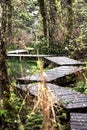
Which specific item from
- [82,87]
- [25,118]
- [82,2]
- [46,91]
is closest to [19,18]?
[82,2]

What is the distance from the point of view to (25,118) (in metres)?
5.56

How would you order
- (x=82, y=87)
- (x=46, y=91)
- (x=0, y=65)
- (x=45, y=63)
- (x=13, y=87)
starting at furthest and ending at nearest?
(x=45, y=63) → (x=82, y=87) → (x=13, y=87) → (x=0, y=65) → (x=46, y=91)

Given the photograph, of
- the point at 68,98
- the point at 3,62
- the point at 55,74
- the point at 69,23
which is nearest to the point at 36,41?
the point at 3,62

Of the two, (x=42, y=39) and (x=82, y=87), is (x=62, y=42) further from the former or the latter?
(x=82, y=87)

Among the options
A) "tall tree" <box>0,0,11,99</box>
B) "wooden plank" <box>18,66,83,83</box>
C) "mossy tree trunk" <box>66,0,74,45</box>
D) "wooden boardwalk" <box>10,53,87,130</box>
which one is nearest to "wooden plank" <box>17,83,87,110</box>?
"wooden boardwalk" <box>10,53,87,130</box>

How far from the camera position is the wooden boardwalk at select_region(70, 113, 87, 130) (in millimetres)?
4961

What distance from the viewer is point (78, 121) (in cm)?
518

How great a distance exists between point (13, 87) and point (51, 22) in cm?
728

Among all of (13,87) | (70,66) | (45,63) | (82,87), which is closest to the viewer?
(13,87)

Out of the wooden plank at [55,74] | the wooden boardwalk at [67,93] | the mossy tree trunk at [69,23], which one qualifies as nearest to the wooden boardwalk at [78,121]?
the wooden boardwalk at [67,93]

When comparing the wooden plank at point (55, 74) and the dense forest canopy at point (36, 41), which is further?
the wooden plank at point (55, 74)

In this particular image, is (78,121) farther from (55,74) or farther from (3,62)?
(55,74)

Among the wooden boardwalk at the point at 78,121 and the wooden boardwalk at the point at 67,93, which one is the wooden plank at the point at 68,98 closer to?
the wooden boardwalk at the point at 67,93

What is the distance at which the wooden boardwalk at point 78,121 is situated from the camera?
4.96 metres
